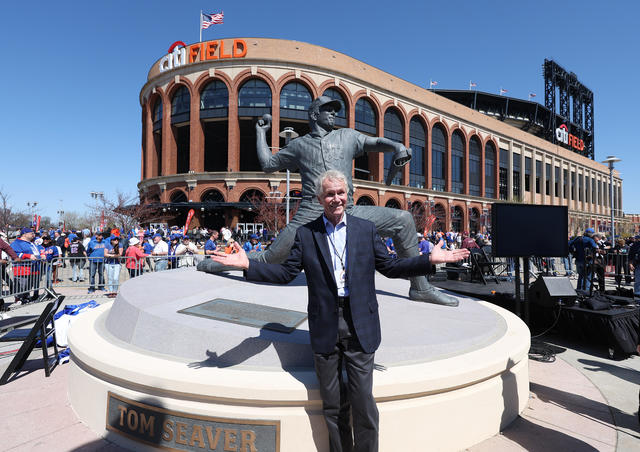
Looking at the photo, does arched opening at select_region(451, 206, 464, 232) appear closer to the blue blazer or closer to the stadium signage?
the stadium signage

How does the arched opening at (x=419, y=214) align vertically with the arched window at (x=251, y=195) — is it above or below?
below

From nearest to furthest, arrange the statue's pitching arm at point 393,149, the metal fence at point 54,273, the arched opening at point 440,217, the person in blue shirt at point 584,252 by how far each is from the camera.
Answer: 1. the statue's pitching arm at point 393,149
2. the metal fence at point 54,273
3. the person in blue shirt at point 584,252
4. the arched opening at point 440,217

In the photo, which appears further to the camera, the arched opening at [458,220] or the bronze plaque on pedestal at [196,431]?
the arched opening at [458,220]

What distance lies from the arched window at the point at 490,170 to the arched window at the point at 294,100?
30.1 meters

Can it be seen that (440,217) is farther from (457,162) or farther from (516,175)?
(516,175)

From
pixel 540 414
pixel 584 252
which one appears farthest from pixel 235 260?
pixel 584 252

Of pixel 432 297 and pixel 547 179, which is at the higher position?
pixel 547 179

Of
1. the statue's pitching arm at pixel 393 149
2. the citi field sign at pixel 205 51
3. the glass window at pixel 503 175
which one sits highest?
the citi field sign at pixel 205 51

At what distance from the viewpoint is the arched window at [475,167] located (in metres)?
45.9

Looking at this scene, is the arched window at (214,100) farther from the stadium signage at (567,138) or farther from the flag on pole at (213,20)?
the stadium signage at (567,138)

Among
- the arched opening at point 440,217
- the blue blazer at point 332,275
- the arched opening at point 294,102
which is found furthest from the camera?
the arched opening at point 440,217

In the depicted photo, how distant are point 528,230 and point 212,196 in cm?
2972

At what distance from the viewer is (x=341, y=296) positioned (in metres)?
2.05

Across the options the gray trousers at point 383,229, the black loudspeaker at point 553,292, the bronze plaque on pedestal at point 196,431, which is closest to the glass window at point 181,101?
the gray trousers at point 383,229
